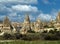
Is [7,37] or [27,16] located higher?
[27,16]

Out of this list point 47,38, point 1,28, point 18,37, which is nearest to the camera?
point 47,38

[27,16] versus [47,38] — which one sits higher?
[27,16]

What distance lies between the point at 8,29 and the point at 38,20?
3008 centimetres

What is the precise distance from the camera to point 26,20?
628 ft

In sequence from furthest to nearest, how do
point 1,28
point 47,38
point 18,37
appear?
point 1,28 < point 18,37 < point 47,38

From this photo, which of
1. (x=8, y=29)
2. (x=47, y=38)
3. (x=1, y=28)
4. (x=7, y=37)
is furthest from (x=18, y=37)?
(x=1, y=28)

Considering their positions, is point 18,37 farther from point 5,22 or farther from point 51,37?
point 5,22

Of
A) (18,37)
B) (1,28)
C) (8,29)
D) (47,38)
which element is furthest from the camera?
(1,28)

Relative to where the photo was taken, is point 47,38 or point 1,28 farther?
point 1,28

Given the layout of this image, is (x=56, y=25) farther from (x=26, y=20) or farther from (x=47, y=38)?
(x=47, y=38)

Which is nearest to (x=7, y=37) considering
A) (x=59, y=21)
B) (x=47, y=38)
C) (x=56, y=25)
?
(x=47, y=38)

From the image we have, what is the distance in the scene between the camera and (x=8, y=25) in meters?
178

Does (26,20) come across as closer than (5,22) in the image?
No

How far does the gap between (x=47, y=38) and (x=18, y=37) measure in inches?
658
